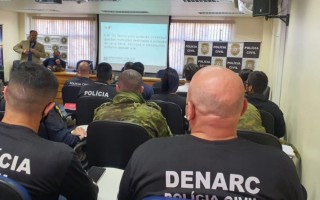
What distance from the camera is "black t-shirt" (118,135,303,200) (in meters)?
0.89

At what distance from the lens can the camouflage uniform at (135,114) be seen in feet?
6.55

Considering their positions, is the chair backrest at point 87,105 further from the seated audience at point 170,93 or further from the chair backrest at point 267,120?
the chair backrest at point 267,120

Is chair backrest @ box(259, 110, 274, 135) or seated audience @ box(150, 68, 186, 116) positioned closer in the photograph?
chair backrest @ box(259, 110, 274, 135)

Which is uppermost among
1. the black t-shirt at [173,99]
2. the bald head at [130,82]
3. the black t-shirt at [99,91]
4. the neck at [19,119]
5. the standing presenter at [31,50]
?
the standing presenter at [31,50]

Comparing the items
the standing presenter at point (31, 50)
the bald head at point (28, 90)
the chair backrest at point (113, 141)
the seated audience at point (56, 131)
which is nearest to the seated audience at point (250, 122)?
the chair backrest at point (113, 141)

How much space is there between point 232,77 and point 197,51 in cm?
631

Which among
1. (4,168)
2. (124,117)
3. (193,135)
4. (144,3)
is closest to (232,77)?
(193,135)

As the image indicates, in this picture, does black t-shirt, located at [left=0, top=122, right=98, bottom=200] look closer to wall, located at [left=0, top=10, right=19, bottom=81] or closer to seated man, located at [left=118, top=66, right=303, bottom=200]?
seated man, located at [left=118, top=66, right=303, bottom=200]

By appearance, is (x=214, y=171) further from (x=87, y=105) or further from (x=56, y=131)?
(x=87, y=105)

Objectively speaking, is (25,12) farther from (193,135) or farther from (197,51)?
(193,135)

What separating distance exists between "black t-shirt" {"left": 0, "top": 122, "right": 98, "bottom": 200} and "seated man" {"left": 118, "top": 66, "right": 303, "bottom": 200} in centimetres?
21

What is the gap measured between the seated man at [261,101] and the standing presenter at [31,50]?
16.7ft

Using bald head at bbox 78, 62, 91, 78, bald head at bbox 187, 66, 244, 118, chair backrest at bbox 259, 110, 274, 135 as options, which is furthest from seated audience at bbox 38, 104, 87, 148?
bald head at bbox 78, 62, 91, 78

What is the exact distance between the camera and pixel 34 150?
3.35 feet
